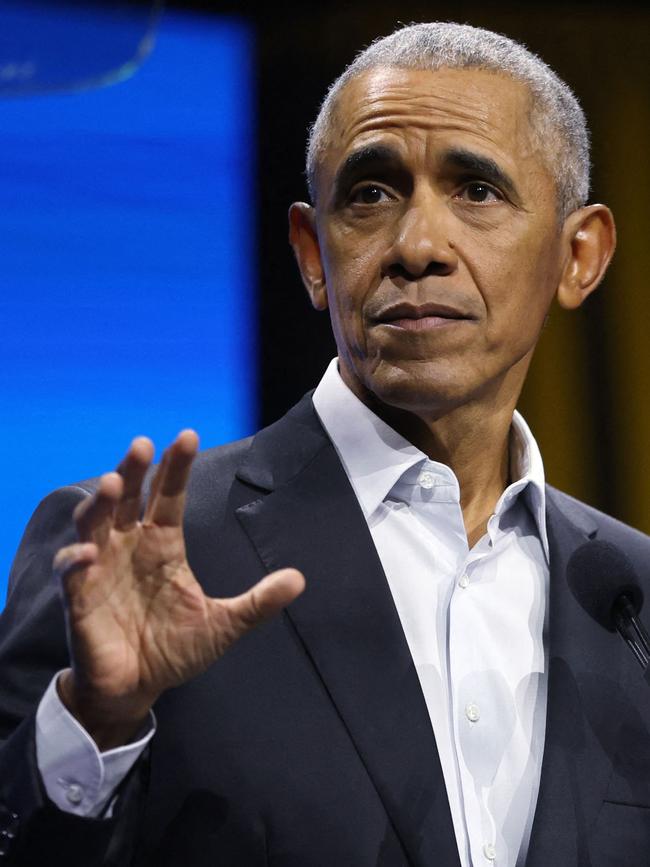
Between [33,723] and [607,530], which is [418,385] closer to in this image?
[607,530]

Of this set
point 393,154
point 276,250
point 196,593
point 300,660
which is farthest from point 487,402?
point 276,250

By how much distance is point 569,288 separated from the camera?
6.30ft

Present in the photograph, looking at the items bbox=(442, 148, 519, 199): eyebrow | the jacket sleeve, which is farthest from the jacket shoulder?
the jacket sleeve

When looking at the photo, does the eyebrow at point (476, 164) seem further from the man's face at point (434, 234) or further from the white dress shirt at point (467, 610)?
the white dress shirt at point (467, 610)

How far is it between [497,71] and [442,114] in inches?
4.9

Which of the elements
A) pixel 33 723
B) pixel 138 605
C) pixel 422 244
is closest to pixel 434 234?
pixel 422 244

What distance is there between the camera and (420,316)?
166 centimetres

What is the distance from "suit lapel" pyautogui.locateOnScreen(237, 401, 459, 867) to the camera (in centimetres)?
142

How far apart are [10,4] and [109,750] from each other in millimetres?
1926

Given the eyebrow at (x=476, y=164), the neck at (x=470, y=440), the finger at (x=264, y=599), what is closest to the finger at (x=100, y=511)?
the finger at (x=264, y=599)

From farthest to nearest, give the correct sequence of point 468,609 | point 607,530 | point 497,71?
point 607,530, point 497,71, point 468,609

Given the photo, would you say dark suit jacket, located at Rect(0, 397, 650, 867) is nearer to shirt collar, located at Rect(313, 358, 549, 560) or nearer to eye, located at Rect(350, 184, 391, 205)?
shirt collar, located at Rect(313, 358, 549, 560)

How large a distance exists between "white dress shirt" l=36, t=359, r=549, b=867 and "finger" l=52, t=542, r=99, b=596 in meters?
0.53

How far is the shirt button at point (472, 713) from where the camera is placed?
5.07 ft
